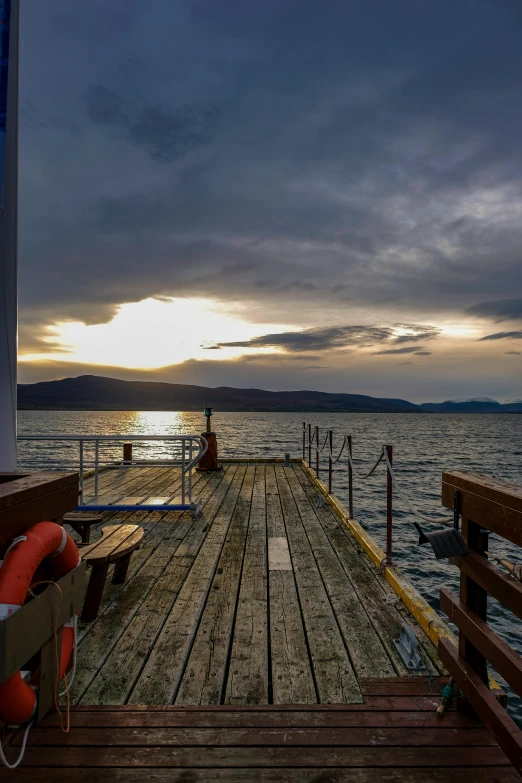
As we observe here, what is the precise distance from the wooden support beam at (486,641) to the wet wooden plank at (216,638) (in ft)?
4.83

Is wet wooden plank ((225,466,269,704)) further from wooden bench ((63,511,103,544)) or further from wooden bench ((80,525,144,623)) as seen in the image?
wooden bench ((63,511,103,544))

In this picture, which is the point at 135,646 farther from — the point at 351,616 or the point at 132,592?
the point at 351,616

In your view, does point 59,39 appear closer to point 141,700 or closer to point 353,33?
point 353,33

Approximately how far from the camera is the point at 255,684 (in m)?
2.70

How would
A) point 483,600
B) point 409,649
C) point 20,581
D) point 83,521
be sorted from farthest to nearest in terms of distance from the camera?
1. point 83,521
2. point 409,649
3. point 483,600
4. point 20,581

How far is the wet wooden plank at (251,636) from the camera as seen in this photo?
103 inches

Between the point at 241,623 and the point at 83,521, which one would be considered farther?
the point at 83,521

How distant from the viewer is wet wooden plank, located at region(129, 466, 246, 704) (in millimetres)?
2615

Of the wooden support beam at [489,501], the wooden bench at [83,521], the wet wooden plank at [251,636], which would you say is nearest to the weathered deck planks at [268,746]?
the wet wooden plank at [251,636]

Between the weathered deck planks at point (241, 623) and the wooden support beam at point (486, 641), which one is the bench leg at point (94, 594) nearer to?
the weathered deck planks at point (241, 623)

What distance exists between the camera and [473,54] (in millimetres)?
8578

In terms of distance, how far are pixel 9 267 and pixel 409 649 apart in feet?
14.2

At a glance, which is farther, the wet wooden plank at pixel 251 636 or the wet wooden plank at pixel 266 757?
the wet wooden plank at pixel 251 636

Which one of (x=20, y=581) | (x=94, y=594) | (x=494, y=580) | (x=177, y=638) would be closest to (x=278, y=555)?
(x=177, y=638)
